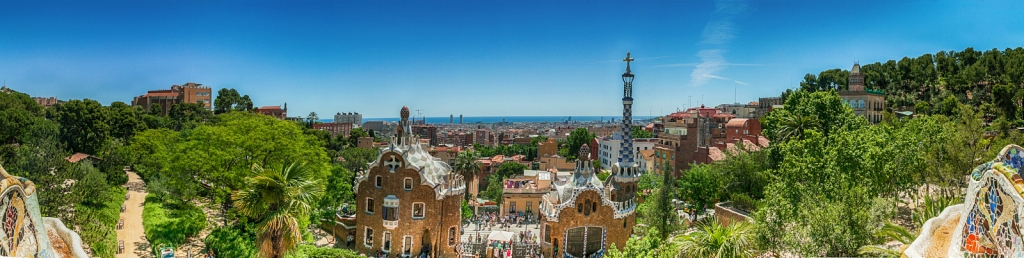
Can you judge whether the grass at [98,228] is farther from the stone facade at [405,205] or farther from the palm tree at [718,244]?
the palm tree at [718,244]

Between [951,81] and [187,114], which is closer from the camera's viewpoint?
[951,81]

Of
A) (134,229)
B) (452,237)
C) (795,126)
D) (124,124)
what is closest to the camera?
(452,237)

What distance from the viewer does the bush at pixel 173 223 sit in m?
26.6

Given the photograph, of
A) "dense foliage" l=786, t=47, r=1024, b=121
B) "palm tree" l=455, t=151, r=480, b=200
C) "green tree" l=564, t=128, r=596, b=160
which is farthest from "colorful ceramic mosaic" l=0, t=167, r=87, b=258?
"green tree" l=564, t=128, r=596, b=160

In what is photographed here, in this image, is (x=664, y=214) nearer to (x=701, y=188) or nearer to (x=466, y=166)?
(x=701, y=188)

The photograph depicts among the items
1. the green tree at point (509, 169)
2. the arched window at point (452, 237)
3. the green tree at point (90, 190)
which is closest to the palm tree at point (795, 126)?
the arched window at point (452, 237)

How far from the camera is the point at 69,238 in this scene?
1156cm

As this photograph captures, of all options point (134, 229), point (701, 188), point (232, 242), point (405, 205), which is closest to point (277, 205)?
point (232, 242)

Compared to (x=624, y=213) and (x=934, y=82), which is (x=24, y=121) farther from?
(x=934, y=82)

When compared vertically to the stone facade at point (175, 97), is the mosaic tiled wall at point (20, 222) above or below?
below

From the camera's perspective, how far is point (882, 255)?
55.7 feet

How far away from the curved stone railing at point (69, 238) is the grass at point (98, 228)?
13.0 metres

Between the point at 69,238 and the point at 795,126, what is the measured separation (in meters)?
33.9

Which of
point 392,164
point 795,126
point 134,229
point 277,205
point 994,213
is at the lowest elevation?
point 134,229
